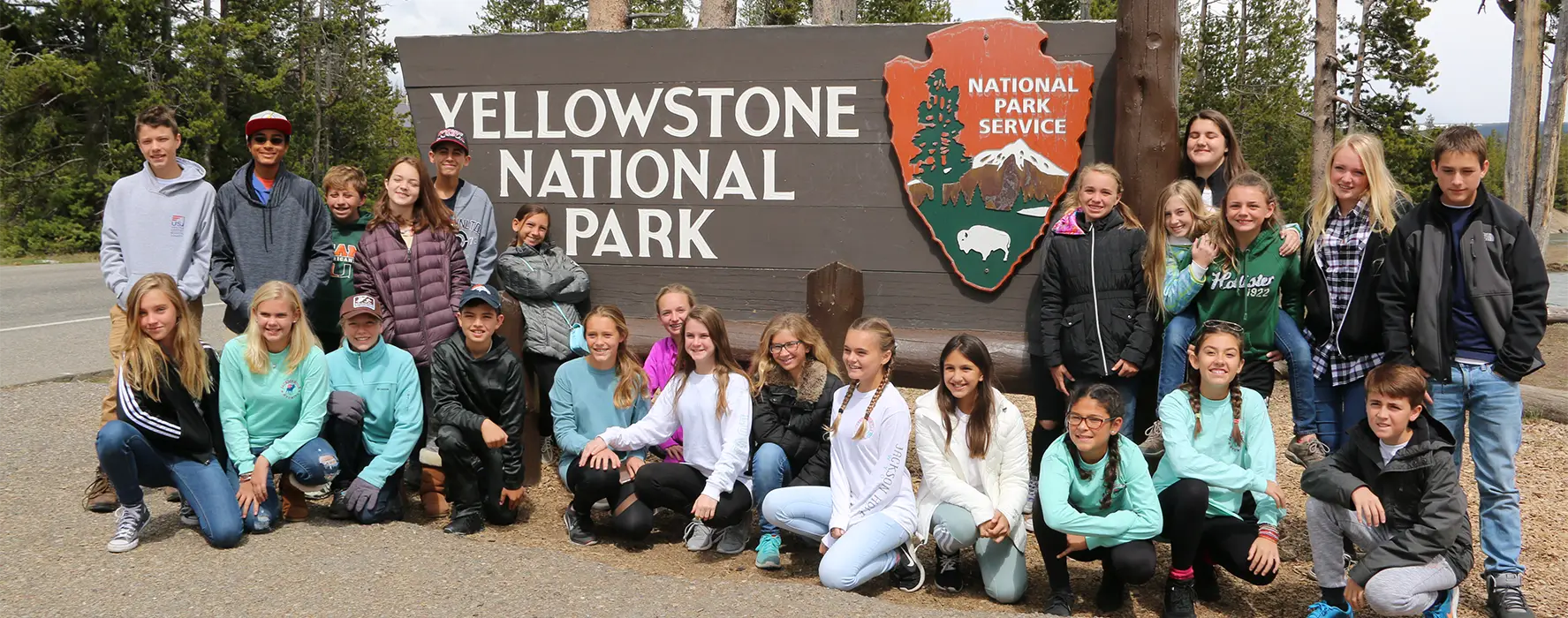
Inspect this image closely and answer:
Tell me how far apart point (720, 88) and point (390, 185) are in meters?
1.61

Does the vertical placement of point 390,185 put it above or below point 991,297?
above

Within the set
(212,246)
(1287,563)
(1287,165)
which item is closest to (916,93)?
(1287,563)

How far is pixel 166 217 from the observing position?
5.01 m

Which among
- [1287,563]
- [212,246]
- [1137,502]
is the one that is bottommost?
[1287,563]

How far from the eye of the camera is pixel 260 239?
201 inches

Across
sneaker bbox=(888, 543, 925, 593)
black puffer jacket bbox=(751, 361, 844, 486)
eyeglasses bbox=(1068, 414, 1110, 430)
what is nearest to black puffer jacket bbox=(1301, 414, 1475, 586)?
eyeglasses bbox=(1068, 414, 1110, 430)

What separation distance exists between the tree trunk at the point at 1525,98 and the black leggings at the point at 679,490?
12036 millimetres

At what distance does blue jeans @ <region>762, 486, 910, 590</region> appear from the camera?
13.2ft

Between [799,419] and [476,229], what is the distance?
6.38 ft

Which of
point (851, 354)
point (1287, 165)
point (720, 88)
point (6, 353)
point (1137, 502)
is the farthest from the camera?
point (1287, 165)

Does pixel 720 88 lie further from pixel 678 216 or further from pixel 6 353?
pixel 6 353

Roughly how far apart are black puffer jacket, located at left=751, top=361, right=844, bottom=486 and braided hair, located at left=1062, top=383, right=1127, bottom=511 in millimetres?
1033

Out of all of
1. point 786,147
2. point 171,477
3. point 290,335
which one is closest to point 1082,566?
point 786,147

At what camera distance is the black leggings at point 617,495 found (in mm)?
4648
